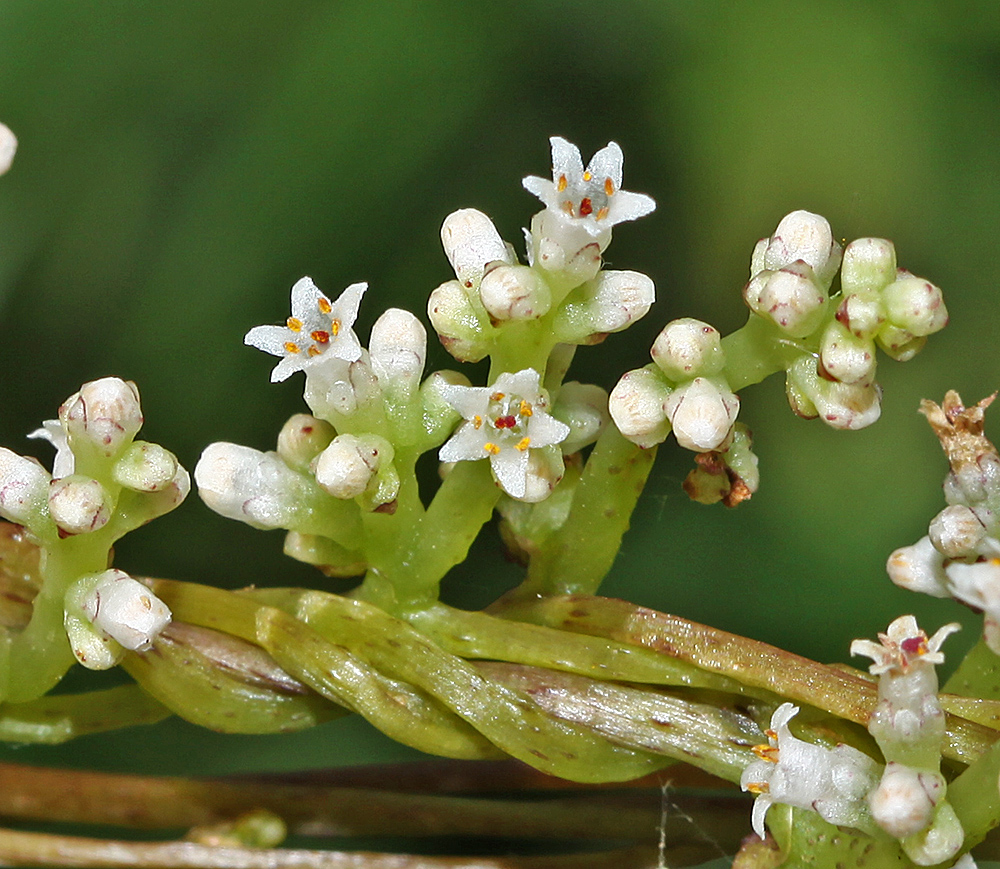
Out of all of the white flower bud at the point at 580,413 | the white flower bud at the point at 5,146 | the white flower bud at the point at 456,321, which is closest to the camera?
the white flower bud at the point at 5,146

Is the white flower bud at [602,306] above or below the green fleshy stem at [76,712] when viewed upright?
above

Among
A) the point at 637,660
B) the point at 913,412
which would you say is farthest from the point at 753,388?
the point at 637,660

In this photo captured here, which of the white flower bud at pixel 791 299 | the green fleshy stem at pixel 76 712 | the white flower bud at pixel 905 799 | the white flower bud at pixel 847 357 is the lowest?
the green fleshy stem at pixel 76 712

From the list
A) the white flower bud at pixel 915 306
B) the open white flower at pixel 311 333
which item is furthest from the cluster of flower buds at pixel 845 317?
the open white flower at pixel 311 333

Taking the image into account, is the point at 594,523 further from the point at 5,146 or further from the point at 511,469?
the point at 5,146

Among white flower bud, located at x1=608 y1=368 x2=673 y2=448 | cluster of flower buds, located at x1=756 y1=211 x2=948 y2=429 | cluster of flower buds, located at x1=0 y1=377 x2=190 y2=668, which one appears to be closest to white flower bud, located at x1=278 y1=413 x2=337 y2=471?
cluster of flower buds, located at x1=0 y1=377 x2=190 y2=668

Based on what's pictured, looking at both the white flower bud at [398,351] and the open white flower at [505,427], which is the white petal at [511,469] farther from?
the white flower bud at [398,351]

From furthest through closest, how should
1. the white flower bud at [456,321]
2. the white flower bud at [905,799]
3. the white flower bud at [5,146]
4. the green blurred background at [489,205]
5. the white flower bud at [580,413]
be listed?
1. the green blurred background at [489,205]
2. the white flower bud at [580,413]
3. the white flower bud at [456,321]
4. the white flower bud at [5,146]
5. the white flower bud at [905,799]

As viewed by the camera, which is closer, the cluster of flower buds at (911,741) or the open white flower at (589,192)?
the cluster of flower buds at (911,741)
